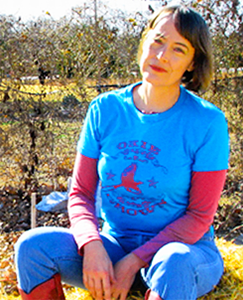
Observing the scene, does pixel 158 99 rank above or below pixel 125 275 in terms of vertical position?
above

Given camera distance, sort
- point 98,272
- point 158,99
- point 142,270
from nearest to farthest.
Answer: point 98,272, point 142,270, point 158,99

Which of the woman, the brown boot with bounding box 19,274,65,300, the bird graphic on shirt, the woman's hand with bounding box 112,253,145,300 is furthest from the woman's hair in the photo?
the brown boot with bounding box 19,274,65,300

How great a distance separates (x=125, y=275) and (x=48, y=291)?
345mm

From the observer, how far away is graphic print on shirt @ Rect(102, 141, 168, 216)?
78.2 inches

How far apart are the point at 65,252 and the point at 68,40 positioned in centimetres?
286

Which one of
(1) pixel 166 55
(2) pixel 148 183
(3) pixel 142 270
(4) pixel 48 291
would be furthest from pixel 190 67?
(4) pixel 48 291

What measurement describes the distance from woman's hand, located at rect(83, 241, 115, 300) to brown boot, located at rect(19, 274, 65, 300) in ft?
0.41

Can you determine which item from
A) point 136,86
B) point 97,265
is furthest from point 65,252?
point 136,86

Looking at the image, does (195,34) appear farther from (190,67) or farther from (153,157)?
(153,157)

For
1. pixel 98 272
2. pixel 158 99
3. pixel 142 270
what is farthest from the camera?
pixel 158 99

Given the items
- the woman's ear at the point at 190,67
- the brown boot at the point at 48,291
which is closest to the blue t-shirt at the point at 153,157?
the woman's ear at the point at 190,67

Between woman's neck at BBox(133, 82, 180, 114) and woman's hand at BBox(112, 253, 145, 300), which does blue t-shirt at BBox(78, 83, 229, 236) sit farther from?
woman's hand at BBox(112, 253, 145, 300)

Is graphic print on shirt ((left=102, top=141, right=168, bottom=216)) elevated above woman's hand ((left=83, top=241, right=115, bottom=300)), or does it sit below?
above

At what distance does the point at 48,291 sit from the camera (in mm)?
1867
